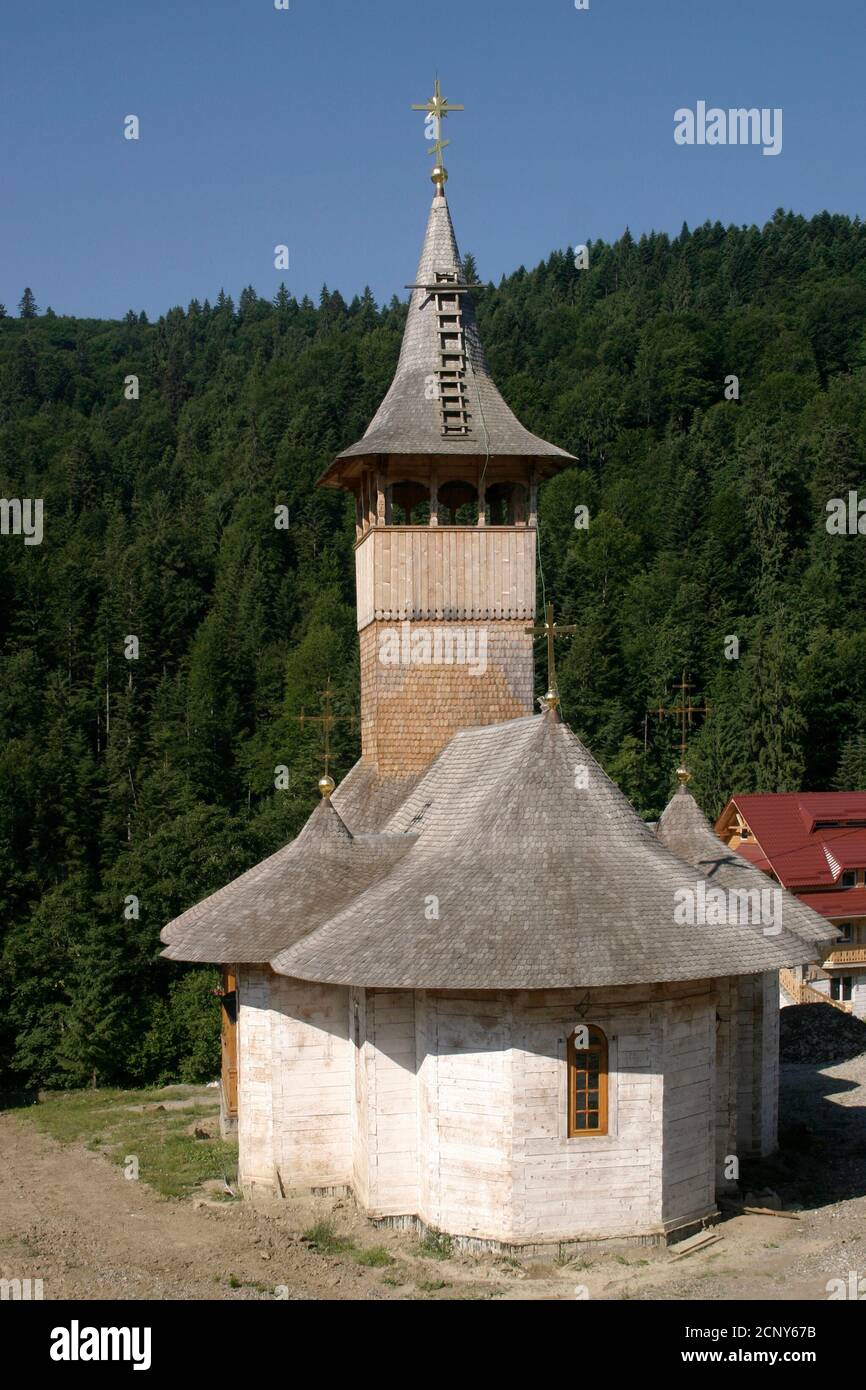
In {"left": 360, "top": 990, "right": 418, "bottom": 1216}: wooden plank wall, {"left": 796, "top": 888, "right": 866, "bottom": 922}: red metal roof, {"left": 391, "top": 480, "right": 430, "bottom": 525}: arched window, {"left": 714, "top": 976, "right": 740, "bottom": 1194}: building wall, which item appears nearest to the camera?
{"left": 360, "top": 990, "right": 418, "bottom": 1216}: wooden plank wall

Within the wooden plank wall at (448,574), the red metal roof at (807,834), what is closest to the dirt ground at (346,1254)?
the wooden plank wall at (448,574)

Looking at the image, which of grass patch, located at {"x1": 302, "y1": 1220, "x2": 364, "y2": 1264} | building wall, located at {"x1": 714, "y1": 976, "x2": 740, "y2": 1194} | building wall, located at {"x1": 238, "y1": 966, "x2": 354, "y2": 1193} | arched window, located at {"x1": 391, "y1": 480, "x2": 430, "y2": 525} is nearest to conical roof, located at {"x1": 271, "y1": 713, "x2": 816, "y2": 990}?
building wall, located at {"x1": 714, "y1": 976, "x2": 740, "y2": 1194}

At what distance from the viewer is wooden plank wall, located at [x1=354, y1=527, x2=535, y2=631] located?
22.2 m

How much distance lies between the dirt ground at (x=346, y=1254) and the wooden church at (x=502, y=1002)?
42 cm

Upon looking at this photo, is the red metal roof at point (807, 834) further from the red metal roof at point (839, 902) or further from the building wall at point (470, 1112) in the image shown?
the building wall at point (470, 1112)

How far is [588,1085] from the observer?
568 inches

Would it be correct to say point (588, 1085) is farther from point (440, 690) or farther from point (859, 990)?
point (859, 990)

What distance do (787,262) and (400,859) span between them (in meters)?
89.1

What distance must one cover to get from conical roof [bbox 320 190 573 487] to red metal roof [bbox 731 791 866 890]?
17063mm

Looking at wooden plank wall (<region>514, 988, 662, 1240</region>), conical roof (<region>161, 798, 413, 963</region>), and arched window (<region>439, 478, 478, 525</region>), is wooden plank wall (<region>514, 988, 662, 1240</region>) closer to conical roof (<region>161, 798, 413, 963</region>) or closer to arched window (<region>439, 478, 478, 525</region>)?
conical roof (<region>161, 798, 413, 963</region>)

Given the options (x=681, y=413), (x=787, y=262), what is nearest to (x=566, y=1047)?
(x=681, y=413)

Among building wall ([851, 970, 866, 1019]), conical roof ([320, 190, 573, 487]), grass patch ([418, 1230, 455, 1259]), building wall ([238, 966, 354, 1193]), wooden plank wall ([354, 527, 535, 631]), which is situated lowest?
building wall ([851, 970, 866, 1019])

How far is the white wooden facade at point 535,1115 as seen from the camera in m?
14.2

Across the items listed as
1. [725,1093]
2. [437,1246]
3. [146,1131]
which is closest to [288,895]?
[437,1246]
